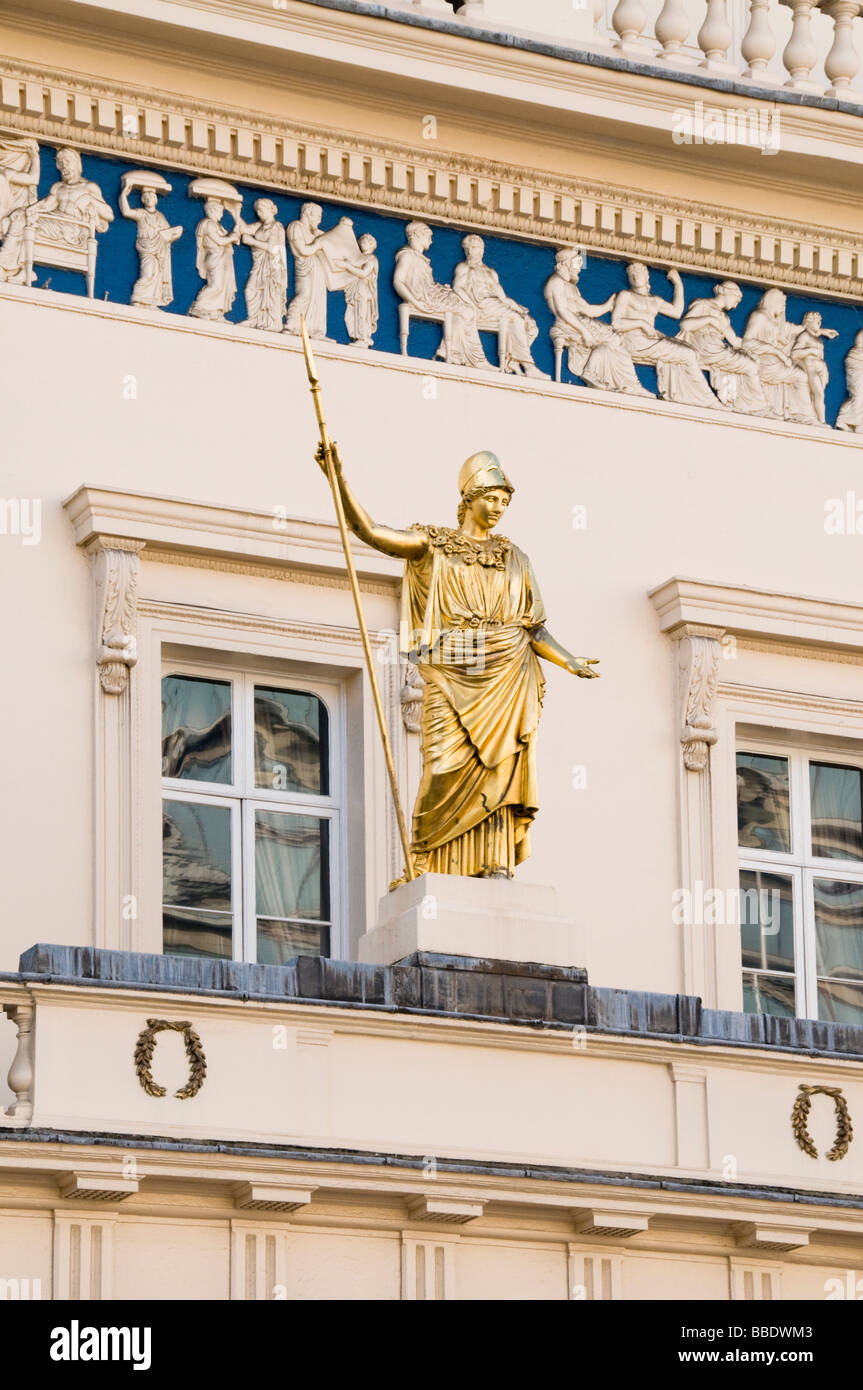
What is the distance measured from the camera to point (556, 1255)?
1411 cm

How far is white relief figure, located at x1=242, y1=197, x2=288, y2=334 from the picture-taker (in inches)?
653

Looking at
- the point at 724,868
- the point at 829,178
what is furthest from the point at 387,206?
the point at 724,868

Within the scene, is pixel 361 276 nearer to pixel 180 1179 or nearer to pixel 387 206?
pixel 387 206

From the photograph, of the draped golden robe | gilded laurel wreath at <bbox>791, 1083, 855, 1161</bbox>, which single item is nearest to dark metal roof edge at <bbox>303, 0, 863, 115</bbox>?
the draped golden robe

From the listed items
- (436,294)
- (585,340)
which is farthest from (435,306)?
(585,340)

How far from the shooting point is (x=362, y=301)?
1684cm

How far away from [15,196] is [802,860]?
14.5 feet

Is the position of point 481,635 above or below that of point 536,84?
below

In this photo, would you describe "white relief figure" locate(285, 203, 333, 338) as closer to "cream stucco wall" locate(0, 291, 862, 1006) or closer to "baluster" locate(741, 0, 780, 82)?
"cream stucco wall" locate(0, 291, 862, 1006)

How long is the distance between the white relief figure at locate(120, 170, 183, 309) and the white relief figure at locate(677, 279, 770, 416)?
248cm

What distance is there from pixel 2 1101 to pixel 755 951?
150 inches

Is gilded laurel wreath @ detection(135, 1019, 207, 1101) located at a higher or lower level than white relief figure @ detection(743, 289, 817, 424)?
lower

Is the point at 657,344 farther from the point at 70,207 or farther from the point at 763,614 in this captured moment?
the point at 70,207
